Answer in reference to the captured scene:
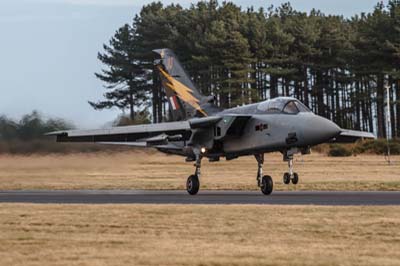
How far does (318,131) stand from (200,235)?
34.8 ft

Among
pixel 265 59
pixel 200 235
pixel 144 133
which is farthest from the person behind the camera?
pixel 265 59

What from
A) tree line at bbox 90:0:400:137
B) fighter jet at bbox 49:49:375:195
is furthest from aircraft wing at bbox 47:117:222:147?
tree line at bbox 90:0:400:137

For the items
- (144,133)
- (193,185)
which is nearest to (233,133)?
(193,185)

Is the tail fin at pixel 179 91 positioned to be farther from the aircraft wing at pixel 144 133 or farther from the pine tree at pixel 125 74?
the pine tree at pixel 125 74

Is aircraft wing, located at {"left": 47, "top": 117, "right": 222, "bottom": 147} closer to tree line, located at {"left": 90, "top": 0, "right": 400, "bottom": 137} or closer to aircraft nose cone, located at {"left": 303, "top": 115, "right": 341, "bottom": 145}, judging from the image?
aircraft nose cone, located at {"left": 303, "top": 115, "right": 341, "bottom": 145}

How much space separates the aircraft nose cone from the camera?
→ 25.4 meters

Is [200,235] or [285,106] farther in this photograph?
[285,106]

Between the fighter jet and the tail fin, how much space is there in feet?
0.13

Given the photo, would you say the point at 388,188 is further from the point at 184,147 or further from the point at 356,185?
the point at 184,147

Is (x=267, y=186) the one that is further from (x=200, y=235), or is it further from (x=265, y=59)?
(x=265, y=59)

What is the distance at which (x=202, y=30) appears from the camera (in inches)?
4045

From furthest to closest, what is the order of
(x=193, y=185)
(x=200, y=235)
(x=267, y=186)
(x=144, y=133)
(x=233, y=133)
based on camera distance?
(x=144, y=133) → (x=193, y=185) → (x=233, y=133) → (x=267, y=186) → (x=200, y=235)

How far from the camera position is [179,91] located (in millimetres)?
33906

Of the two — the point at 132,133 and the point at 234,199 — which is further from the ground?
the point at 132,133
